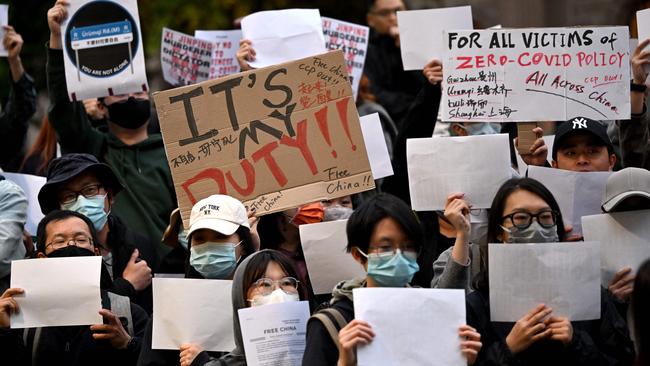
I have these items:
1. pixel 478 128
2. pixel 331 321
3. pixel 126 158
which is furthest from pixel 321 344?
pixel 126 158

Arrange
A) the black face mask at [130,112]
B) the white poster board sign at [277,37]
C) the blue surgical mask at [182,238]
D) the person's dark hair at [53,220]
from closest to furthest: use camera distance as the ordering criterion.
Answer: the person's dark hair at [53,220] → the blue surgical mask at [182,238] → the black face mask at [130,112] → the white poster board sign at [277,37]

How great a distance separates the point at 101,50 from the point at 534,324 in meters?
3.93

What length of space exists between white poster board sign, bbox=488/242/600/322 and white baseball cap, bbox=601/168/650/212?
0.77 m

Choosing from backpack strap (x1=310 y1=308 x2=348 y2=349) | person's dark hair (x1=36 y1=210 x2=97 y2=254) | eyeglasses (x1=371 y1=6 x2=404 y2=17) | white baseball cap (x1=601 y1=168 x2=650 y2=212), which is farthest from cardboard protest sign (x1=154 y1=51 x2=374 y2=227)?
→ eyeglasses (x1=371 y1=6 x2=404 y2=17)

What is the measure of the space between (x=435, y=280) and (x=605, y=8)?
8403 mm

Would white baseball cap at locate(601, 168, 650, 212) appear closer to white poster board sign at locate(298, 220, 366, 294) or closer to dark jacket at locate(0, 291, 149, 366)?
white poster board sign at locate(298, 220, 366, 294)

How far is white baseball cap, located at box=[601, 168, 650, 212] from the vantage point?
23.8 ft

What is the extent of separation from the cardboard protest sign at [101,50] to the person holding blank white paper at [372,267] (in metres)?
3.01

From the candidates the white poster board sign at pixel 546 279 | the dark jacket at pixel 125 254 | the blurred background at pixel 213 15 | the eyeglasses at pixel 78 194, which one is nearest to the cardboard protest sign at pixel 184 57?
the dark jacket at pixel 125 254

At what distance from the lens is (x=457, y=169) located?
7.55 meters

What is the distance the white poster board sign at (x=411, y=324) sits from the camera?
20.3 feet

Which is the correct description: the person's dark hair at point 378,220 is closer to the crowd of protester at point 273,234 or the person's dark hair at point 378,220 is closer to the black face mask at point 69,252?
the crowd of protester at point 273,234

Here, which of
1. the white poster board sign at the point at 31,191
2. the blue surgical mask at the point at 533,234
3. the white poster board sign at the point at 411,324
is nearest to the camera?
the white poster board sign at the point at 411,324

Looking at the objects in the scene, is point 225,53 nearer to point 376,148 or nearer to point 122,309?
point 376,148
